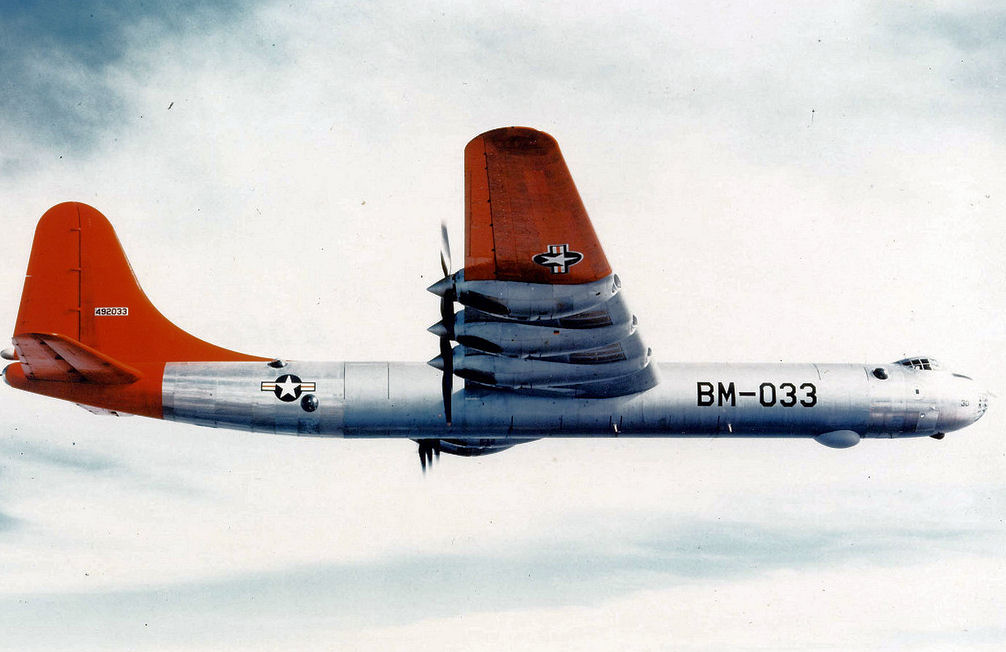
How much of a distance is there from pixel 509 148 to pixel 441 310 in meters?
6.58

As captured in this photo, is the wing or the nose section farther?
the nose section

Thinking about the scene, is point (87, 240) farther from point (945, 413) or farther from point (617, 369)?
point (945, 413)

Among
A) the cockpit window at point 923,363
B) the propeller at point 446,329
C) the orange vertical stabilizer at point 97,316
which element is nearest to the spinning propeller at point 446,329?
the propeller at point 446,329

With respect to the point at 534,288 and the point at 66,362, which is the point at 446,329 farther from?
the point at 66,362

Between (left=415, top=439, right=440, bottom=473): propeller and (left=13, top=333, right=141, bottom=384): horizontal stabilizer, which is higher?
(left=13, top=333, right=141, bottom=384): horizontal stabilizer

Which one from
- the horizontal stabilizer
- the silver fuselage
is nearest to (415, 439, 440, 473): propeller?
the silver fuselage

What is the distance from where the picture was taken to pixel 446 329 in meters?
27.9

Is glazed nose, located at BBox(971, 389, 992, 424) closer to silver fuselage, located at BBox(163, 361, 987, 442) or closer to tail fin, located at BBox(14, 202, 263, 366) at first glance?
silver fuselage, located at BBox(163, 361, 987, 442)

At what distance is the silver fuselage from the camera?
3072cm

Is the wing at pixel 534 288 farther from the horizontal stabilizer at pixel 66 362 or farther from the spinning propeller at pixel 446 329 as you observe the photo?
the horizontal stabilizer at pixel 66 362

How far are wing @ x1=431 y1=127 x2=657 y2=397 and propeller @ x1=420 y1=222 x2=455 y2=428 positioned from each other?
73 mm

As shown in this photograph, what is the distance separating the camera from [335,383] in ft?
101

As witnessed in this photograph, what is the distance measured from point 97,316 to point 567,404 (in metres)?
15.5

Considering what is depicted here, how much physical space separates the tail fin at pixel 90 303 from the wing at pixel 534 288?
353 inches
